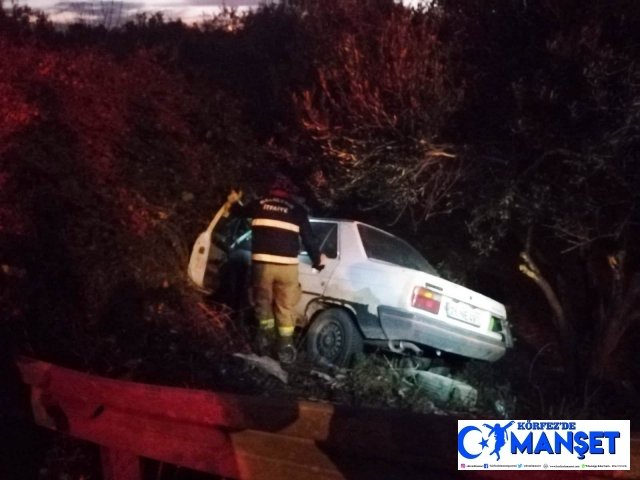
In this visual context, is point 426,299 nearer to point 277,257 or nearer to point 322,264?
point 322,264

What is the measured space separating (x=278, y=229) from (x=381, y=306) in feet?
3.82

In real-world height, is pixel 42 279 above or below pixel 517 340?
above

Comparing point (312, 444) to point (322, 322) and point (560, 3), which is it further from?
point (560, 3)

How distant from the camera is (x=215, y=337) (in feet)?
21.1

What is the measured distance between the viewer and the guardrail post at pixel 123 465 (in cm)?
391

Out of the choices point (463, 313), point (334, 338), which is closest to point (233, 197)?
point (334, 338)

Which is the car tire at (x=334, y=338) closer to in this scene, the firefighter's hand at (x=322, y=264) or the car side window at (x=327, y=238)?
the firefighter's hand at (x=322, y=264)

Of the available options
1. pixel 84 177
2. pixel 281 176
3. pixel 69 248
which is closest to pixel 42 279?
pixel 69 248

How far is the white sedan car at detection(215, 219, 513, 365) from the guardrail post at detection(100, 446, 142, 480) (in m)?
3.19

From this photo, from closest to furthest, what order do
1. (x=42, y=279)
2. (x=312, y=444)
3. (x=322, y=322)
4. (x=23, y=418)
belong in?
(x=312, y=444)
(x=23, y=418)
(x=42, y=279)
(x=322, y=322)

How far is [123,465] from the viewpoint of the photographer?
394 cm

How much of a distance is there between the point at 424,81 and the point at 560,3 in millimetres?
1272

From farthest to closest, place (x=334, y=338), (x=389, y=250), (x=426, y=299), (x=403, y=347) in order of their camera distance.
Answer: (x=389, y=250)
(x=334, y=338)
(x=403, y=347)
(x=426, y=299)

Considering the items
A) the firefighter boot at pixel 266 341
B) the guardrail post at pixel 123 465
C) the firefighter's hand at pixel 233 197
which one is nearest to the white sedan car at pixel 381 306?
the firefighter boot at pixel 266 341
